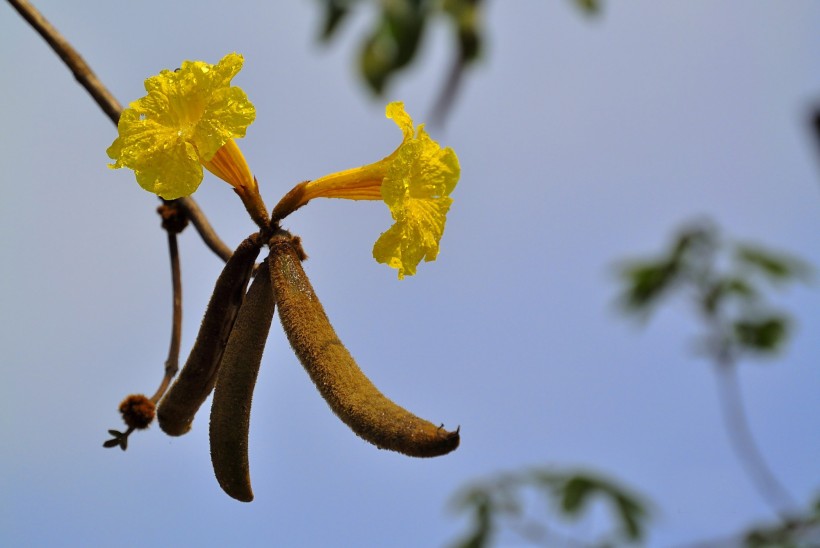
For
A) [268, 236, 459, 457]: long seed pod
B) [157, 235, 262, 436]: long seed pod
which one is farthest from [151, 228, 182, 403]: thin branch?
[268, 236, 459, 457]: long seed pod

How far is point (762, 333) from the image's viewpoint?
581 cm

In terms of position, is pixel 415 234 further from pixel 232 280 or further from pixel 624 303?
pixel 624 303

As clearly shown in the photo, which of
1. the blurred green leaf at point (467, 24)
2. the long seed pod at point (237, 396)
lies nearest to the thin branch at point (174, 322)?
the long seed pod at point (237, 396)

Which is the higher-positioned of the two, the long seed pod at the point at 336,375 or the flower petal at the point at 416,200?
the flower petal at the point at 416,200

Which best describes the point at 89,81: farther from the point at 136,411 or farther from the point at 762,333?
the point at 762,333

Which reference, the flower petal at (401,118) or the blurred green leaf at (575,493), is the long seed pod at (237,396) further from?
the blurred green leaf at (575,493)

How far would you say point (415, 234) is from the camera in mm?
4117

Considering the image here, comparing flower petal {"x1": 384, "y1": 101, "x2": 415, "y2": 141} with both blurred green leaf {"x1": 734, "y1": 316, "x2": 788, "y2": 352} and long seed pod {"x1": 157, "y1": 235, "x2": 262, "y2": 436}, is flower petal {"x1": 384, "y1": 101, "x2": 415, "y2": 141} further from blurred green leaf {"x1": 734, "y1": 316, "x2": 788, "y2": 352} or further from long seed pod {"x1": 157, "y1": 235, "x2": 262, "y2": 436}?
blurred green leaf {"x1": 734, "y1": 316, "x2": 788, "y2": 352}

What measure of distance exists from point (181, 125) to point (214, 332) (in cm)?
85

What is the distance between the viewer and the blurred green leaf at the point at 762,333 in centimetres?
579

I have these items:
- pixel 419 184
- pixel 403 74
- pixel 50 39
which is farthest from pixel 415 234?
pixel 50 39

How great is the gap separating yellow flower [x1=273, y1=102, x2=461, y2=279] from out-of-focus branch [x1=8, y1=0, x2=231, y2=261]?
990 mm

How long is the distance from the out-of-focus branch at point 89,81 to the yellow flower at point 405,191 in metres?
0.99

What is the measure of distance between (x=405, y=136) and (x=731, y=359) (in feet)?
8.76
